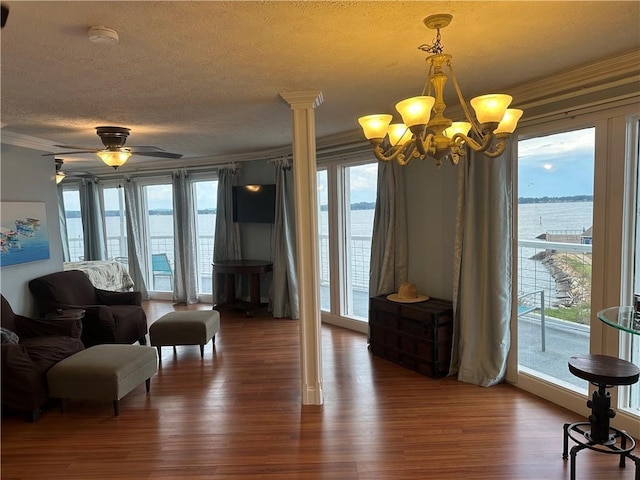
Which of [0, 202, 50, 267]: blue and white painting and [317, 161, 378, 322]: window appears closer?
[0, 202, 50, 267]: blue and white painting

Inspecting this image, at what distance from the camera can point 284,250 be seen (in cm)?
594

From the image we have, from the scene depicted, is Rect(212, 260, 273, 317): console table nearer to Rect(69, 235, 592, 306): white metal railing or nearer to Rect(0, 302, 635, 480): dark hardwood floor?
Rect(69, 235, 592, 306): white metal railing

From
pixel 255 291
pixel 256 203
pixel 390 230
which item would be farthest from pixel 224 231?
pixel 390 230

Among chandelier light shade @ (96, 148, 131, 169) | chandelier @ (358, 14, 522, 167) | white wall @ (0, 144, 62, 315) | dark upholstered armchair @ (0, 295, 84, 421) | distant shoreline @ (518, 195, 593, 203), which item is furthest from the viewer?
white wall @ (0, 144, 62, 315)

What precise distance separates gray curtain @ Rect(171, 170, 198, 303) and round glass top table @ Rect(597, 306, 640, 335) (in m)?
6.06

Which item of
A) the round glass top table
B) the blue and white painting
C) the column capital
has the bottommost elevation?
the round glass top table

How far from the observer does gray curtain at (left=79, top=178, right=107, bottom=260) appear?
24.7ft

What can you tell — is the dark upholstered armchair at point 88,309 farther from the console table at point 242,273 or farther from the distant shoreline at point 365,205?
the distant shoreline at point 365,205

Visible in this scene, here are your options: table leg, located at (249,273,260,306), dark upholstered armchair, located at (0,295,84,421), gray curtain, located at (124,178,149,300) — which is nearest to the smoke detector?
dark upholstered armchair, located at (0,295,84,421)

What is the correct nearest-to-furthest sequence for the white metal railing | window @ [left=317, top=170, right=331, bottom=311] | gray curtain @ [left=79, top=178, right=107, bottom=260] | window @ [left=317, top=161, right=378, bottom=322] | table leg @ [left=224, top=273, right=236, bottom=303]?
the white metal railing, window @ [left=317, top=161, right=378, bottom=322], window @ [left=317, top=170, right=331, bottom=311], table leg @ [left=224, top=273, right=236, bottom=303], gray curtain @ [left=79, top=178, right=107, bottom=260]

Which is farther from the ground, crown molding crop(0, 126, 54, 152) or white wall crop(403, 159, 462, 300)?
crown molding crop(0, 126, 54, 152)

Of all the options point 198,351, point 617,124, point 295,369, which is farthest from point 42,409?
point 617,124

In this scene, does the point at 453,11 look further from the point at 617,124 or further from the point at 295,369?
the point at 295,369

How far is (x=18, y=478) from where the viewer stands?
2.49 metres
